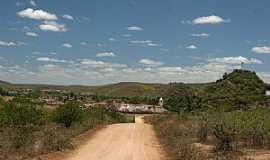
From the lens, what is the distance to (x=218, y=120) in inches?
1246

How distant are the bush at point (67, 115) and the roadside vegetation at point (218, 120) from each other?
820 cm

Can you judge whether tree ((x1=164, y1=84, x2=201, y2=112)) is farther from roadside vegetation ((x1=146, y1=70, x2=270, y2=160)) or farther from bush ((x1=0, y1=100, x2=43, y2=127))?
bush ((x1=0, y1=100, x2=43, y2=127))

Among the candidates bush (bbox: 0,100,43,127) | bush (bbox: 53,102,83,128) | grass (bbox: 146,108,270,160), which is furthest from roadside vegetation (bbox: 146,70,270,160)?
bush (bbox: 0,100,43,127)

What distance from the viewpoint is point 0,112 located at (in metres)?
42.6

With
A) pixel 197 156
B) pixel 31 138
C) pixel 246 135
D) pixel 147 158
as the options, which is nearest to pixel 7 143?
pixel 31 138

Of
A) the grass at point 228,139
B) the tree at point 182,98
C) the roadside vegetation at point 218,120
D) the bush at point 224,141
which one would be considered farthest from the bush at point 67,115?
the bush at point 224,141

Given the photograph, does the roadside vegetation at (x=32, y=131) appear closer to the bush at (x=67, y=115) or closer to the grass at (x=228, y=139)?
the bush at (x=67, y=115)

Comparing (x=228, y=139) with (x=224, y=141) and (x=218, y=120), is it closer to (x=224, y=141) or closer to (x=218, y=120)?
(x=224, y=141)

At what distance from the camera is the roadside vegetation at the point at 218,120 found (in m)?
24.4

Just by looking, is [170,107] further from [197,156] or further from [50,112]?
[197,156]

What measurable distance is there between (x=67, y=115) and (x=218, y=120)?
21286 millimetres

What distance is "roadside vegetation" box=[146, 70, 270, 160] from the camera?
79.9 feet

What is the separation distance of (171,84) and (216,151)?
5307 centimetres

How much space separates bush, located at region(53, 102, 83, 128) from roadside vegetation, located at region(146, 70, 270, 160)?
820 centimetres
